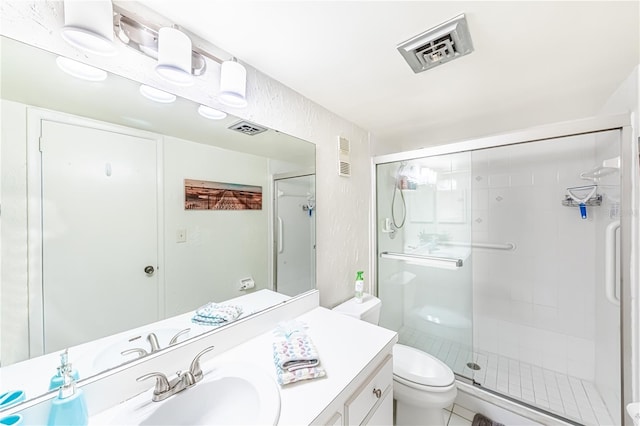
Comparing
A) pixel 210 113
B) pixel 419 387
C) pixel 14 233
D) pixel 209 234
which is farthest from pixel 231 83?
pixel 419 387

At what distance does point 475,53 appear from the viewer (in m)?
1.08

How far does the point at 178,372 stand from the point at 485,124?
2497mm

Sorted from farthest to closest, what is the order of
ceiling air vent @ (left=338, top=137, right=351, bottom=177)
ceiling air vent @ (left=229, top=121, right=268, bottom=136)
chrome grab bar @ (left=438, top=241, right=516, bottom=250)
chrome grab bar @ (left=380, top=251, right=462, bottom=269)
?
1. chrome grab bar @ (left=438, top=241, right=516, bottom=250)
2. chrome grab bar @ (left=380, top=251, right=462, bottom=269)
3. ceiling air vent @ (left=338, top=137, right=351, bottom=177)
4. ceiling air vent @ (left=229, top=121, right=268, bottom=136)

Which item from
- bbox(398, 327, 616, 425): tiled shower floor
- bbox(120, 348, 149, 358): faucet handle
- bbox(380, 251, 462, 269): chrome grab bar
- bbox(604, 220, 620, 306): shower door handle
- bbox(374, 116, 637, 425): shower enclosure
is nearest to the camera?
bbox(120, 348, 149, 358): faucet handle

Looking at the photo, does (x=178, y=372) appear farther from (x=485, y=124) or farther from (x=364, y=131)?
(x=485, y=124)

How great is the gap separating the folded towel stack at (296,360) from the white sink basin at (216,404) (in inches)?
2.0

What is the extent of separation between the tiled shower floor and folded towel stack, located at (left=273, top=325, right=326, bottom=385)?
1.56 m

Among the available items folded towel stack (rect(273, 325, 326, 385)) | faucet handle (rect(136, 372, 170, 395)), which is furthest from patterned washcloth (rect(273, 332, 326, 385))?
faucet handle (rect(136, 372, 170, 395))

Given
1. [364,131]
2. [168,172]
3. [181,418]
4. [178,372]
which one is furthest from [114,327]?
[364,131]

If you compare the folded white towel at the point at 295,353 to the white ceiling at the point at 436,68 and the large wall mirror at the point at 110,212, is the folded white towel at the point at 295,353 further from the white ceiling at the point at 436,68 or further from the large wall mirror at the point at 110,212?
the white ceiling at the point at 436,68

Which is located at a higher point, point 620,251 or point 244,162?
point 244,162

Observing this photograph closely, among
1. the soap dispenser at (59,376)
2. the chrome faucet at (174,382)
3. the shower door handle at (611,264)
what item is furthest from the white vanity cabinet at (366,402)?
the shower door handle at (611,264)

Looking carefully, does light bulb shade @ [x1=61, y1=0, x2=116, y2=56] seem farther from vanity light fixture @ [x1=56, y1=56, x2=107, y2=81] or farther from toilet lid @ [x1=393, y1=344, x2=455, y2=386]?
toilet lid @ [x1=393, y1=344, x2=455, y2=386]

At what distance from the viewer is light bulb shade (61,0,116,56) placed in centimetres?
64
